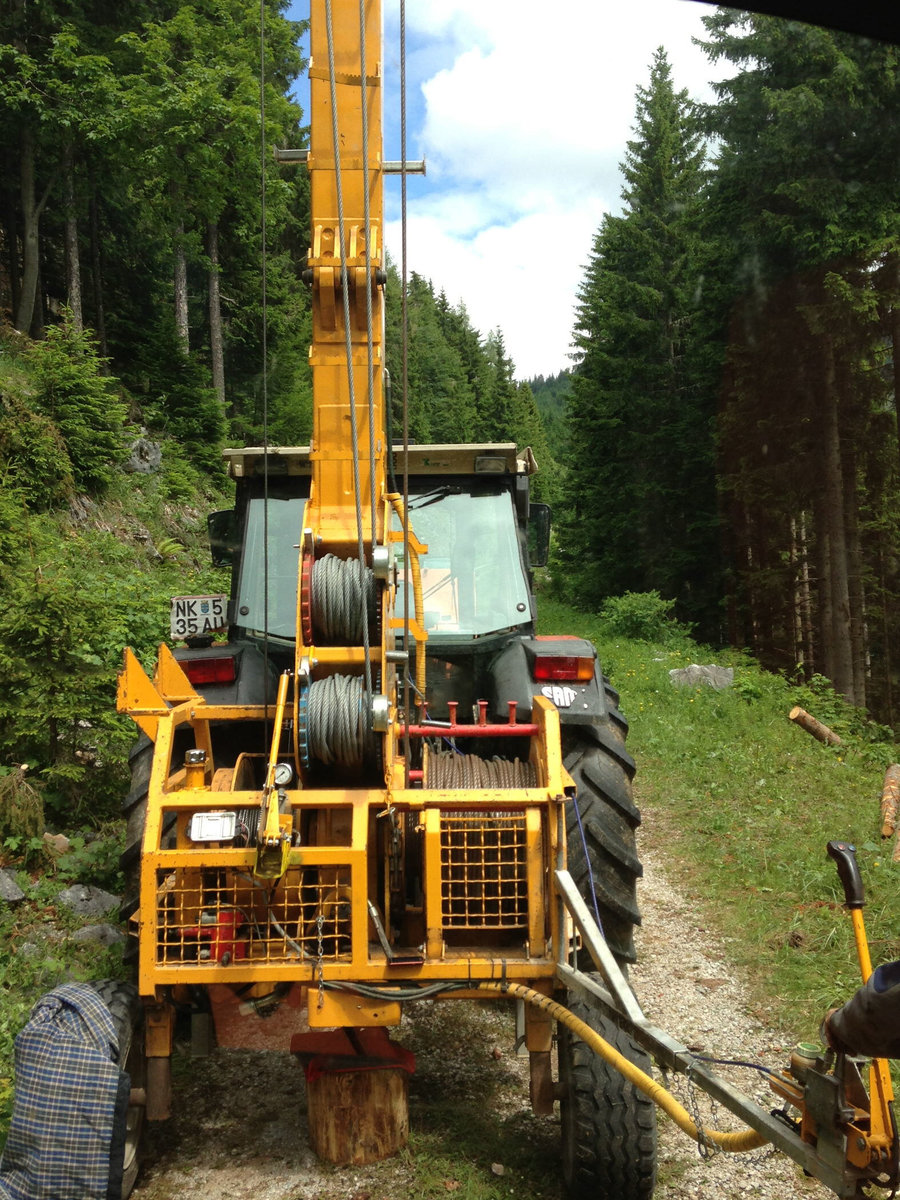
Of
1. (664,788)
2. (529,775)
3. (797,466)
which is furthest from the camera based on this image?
(797,466)

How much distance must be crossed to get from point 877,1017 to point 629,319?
957 inches

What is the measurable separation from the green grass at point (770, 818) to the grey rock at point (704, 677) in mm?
175

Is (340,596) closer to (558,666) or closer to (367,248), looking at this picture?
(558,666)

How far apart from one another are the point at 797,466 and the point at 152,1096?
50.8ft

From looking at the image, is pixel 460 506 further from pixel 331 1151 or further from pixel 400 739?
pixel 331 1151

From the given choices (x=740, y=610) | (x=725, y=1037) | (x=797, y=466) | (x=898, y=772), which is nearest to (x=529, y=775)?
(x=725, y=1037)

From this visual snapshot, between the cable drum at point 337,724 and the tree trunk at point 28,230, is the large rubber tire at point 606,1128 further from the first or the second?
the tree trunk at point 28,230

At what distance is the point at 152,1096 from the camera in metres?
3.56

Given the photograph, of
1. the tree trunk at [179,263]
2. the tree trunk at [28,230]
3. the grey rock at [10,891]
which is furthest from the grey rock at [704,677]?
the tree trunk at [28,230]

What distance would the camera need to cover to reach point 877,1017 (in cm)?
197

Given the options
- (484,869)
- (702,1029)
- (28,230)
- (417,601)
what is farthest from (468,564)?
(28,230)

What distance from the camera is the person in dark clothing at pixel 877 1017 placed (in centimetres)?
195

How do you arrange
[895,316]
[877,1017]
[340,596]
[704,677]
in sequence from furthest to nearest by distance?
[895,316] → [704,677] → [340,596] → [877,1017]

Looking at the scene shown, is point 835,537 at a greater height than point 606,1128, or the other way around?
point 835,537
